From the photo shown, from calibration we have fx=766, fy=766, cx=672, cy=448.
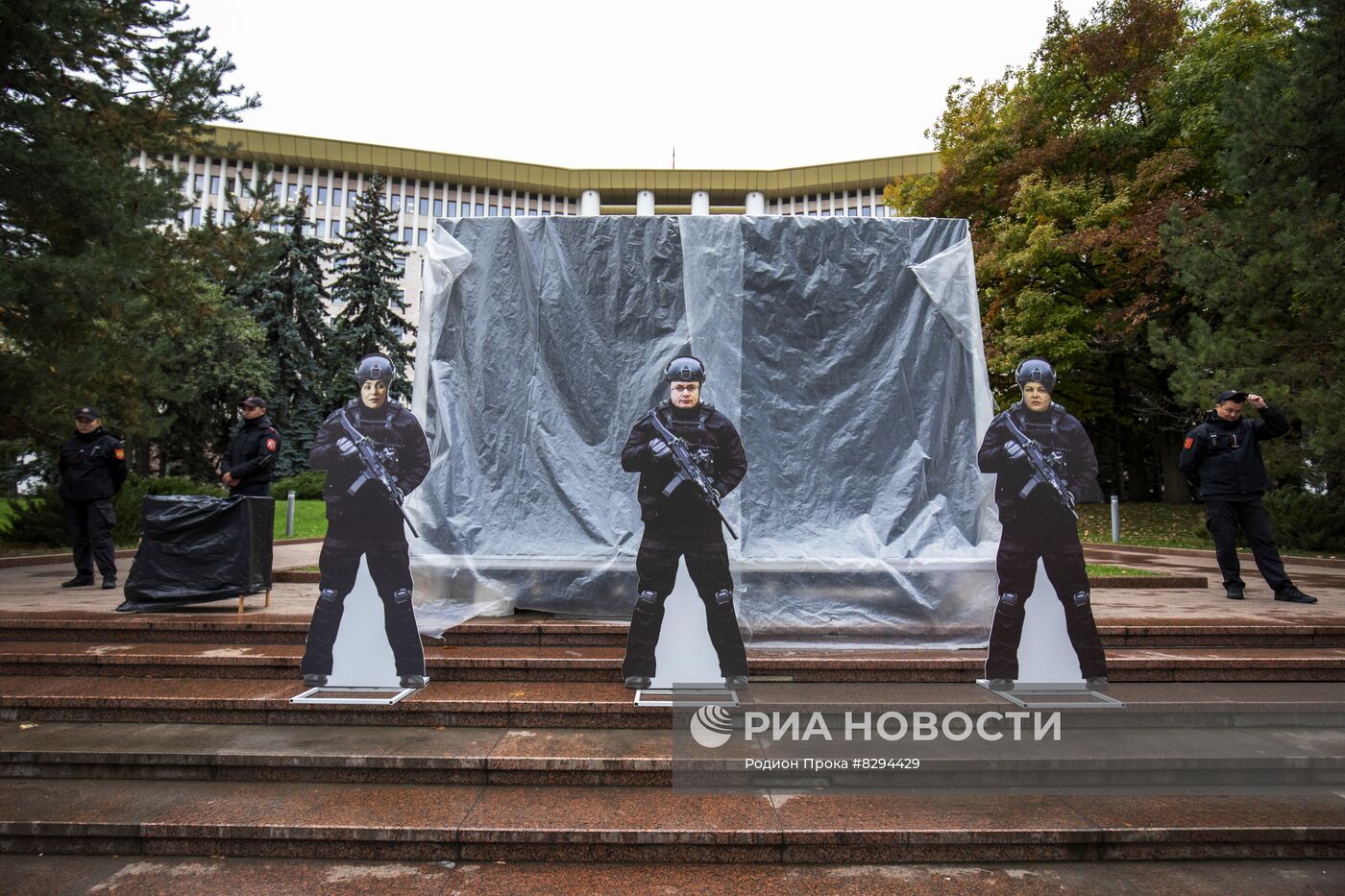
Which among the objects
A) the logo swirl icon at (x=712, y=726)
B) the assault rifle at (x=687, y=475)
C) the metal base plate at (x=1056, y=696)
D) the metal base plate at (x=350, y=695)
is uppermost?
the assault rifle at (x=687, y=475)

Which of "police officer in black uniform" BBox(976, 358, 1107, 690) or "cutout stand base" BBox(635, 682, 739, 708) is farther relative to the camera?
"police officer in black uniform" BBox(976, 358, 1107, 690)

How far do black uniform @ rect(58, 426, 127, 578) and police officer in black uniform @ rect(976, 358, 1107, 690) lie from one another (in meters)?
8.39

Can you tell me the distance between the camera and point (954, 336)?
6.16 m

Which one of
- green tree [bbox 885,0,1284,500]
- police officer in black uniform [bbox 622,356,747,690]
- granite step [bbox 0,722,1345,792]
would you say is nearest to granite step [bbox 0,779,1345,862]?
granite step [bbox 0,722,1345,792]

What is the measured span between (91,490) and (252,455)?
208cm

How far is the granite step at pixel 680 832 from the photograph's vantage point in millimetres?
3330

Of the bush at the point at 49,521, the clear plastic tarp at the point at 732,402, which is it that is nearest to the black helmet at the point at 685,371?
the clear plastic tarp at the point at 732,402

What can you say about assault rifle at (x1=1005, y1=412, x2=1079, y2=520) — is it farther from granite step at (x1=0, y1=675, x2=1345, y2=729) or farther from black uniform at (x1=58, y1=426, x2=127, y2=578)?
black uniform at (x1=58, y1=426, x2=127, y2=578)

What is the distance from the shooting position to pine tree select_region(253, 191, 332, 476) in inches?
1292

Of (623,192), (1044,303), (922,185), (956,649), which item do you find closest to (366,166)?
(623,192)

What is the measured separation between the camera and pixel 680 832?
3332mm

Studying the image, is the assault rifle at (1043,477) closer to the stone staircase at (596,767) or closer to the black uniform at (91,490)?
the stone staircase at (596,767)

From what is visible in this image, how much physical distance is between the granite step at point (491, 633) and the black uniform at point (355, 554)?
3.26 ft

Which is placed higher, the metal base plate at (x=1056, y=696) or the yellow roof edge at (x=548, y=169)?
the yellow roof edge at (x=548, y=169)
